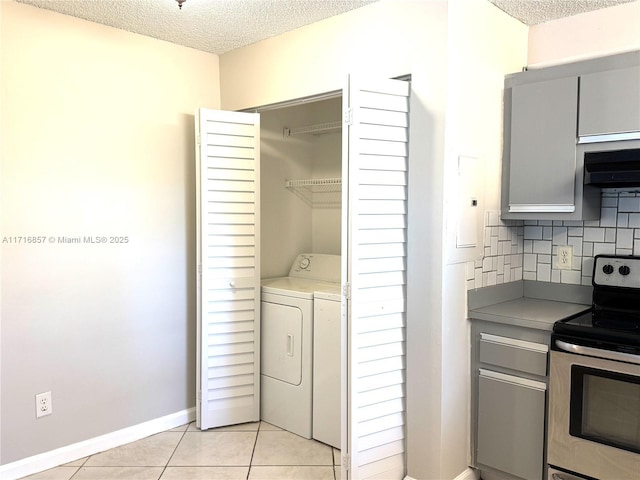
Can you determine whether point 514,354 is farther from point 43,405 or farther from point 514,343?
point 43,405

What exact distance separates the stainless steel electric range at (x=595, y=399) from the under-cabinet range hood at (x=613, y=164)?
1.94ft

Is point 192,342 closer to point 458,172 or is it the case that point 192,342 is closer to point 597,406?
point 458,172

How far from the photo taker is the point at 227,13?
257 cm

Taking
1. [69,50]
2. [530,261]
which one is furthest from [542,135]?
[69,50]

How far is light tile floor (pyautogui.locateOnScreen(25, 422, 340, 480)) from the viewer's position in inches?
100

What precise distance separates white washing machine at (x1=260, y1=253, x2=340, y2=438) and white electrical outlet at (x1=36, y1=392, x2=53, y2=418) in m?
1.19

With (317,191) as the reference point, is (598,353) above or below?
below

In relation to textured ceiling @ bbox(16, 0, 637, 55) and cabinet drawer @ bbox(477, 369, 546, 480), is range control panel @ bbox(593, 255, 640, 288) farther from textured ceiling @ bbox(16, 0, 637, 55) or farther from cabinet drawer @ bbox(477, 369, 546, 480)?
textured ceiling @ bbox(16, 0, 637, 55)

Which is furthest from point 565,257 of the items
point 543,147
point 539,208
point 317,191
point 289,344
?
point 317,191

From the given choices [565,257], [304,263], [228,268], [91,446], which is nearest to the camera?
[565,257]

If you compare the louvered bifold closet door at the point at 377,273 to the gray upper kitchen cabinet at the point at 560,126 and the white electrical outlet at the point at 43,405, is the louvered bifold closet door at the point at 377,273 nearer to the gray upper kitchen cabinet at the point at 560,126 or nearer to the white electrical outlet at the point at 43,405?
the gray upper kitchen cabinet at the point at 560,126

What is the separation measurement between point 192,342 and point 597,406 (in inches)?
88.3

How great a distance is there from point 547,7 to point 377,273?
4.97 feet

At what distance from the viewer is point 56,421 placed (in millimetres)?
2625
